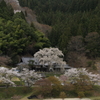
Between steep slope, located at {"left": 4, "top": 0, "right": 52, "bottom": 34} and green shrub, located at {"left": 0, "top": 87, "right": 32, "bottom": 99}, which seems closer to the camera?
green shrub, located at {"left": 0, "top": 87, "right": 32, "bottom": 99}

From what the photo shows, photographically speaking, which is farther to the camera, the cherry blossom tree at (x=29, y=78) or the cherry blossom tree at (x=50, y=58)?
the cherry blossom tree at (x=50, y=58)

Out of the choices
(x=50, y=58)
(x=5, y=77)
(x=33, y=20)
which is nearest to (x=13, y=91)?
(x=5, y=77)

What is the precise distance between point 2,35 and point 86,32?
59.6 ft

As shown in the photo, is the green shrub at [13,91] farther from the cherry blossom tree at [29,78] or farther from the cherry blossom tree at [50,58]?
the cherry blossom tree at [50,58]

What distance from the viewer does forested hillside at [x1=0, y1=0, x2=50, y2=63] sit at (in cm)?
3294

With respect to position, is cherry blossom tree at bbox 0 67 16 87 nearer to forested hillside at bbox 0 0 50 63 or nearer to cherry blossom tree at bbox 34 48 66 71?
cherry blossom tree at bbox 34 48 66 71

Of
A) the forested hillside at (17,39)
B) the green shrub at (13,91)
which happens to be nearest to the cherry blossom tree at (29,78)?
the green shrub at (13,91)

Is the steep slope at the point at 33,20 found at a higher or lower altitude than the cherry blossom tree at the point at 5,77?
higher

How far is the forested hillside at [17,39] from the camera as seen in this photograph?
32.9 meters

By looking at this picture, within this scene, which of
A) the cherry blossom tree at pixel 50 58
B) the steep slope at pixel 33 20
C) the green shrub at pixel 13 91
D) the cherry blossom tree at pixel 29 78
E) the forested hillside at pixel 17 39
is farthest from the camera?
the steep slope at pixel 33 20

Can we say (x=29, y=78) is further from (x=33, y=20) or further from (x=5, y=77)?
(x=33, y=20)

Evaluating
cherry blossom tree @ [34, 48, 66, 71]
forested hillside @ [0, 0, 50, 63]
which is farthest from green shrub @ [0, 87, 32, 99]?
forested hillside @ [0, 0, 50, 63]

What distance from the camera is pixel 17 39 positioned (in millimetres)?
35750

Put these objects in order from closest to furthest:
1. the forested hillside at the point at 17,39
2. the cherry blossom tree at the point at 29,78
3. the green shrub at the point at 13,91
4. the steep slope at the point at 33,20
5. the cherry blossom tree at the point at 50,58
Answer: the green shrub at the point at 13,91
the cherry blossom tree at the point at 29,78
the cherry blossom tree at the point at 50,58
the forested hillside at the point at 17,39
the steep slope at the point at 33,20
